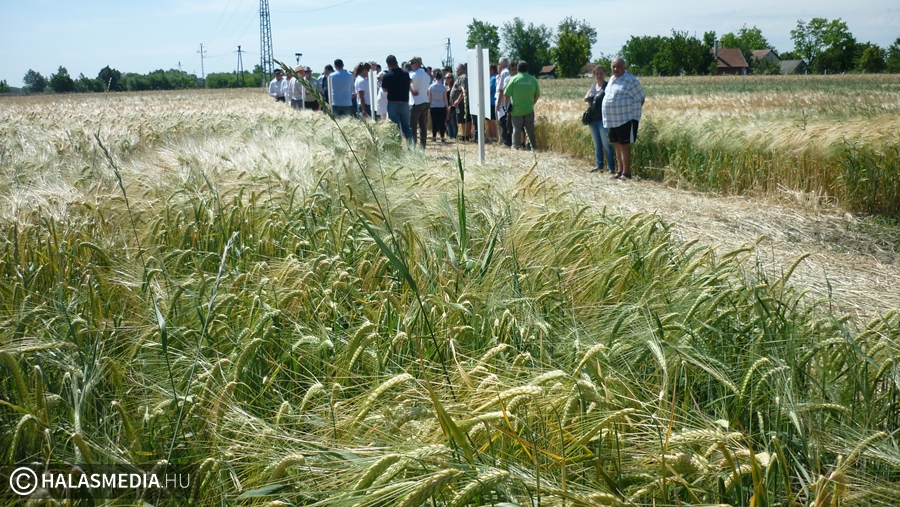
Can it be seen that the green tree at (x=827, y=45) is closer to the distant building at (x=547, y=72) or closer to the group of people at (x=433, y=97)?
the distant building at (x=547, y=72)

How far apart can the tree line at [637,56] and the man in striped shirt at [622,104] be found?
66092mm

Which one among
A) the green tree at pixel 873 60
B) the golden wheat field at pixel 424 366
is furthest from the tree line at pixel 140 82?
the green tree at pixel 873 60

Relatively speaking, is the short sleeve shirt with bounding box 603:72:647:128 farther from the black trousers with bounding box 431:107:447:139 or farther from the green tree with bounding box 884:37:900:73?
the green tree with bounding box 884:37:900:73

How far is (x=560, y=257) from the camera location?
134 inches

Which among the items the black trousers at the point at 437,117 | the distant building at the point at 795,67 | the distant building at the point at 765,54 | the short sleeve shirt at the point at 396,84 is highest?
the distant building at the point at 765,54

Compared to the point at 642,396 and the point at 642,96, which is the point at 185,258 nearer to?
the point at 642,396

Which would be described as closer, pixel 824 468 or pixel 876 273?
pixel 824 468

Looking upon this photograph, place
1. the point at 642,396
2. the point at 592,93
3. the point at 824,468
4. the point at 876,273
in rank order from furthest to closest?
1. the point at 592,93
2. the point at 876,273
3. the point at 642,396
4. the point at 824,468

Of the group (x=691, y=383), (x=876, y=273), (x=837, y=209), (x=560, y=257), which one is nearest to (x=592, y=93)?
(x=837, y=209)

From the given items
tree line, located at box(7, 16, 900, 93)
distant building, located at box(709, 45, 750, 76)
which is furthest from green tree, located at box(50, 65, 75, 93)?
distant building, located at box(709, 45, 750, 76)

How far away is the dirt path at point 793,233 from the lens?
16.5 feet

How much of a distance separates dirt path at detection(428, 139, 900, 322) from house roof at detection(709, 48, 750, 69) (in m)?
110

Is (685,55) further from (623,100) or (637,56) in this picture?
(623,100)

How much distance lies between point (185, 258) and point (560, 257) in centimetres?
187
